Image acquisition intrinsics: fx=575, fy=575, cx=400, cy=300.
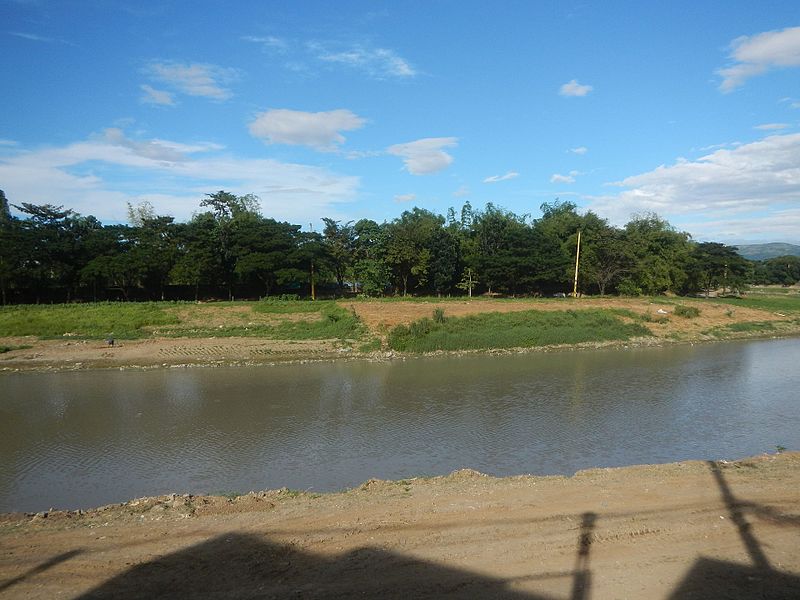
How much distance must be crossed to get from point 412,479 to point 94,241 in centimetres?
3975

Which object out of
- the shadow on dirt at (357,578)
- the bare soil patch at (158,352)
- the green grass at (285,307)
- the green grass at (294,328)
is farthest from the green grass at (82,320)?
the shadow on dirt at (357,578)

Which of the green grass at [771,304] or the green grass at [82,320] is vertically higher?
the green grass at [771,304]

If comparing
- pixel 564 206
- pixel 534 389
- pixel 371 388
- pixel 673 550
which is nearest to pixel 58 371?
pixel 371 388

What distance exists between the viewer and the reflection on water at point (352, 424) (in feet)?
42.5

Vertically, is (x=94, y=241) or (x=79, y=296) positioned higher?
(x=94, y=241)

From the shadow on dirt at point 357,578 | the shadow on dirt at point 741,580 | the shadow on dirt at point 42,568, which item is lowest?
the shadow on dirt at point 42,568

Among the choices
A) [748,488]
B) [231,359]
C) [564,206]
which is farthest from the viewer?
[564,206]

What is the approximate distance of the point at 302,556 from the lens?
7.57 m

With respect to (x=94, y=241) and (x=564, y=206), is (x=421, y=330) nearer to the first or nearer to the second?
(x=94, y=241)

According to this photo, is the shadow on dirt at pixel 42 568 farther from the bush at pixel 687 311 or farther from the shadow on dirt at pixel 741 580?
the bush at pixel 687 311

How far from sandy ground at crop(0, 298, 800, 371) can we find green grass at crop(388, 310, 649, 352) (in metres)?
1.50

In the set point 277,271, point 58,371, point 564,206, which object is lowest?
point 58,371

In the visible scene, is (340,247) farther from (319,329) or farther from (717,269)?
(717,269)

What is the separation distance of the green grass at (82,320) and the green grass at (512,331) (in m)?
14.7
